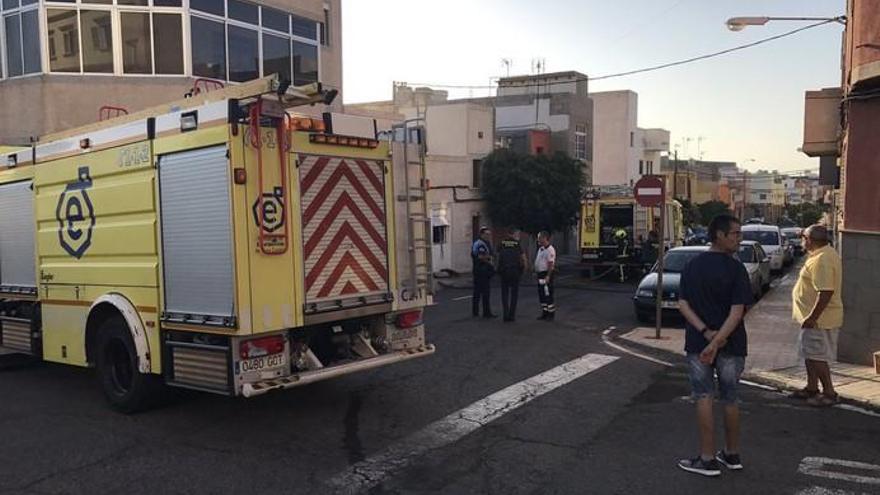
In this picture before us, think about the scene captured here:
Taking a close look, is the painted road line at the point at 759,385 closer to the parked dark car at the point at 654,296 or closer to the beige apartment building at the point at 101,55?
the parked dark car at the point at 654,296

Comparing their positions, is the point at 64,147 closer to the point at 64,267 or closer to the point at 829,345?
the point at 64,267

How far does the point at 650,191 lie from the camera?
1205cm

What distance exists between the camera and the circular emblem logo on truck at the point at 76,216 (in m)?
7.29

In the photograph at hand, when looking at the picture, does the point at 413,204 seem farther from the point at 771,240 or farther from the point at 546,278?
the point at 771,240

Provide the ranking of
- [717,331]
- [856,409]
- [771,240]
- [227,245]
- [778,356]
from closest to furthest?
1. [717,331]
2. [227,245]
3. [856,409]
4. [778,356]
5. [771,240]

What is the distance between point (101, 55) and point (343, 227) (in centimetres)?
1194

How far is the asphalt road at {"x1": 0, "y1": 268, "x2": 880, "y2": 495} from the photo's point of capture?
5156 mm

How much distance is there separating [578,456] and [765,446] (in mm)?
1585

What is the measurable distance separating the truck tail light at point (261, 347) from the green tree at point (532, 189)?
23.4 metres

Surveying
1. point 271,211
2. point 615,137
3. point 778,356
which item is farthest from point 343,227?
A: point 615,137

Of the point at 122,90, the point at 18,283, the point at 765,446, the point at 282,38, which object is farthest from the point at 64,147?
the point at 282,38

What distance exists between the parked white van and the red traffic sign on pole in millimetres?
13991

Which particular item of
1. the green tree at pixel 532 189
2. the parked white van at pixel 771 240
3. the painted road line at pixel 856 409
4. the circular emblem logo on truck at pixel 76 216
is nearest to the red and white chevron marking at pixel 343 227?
the circular emblem logo on truck at pixel 76 216

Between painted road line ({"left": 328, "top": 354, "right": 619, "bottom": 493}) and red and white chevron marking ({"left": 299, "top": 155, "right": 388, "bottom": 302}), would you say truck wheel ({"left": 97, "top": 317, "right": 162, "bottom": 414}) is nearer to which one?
red and white chevron marking ({"left": 299, "top": 155, "right": 388, "bottom": 302})
